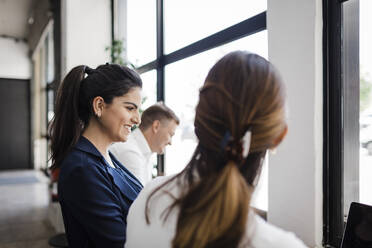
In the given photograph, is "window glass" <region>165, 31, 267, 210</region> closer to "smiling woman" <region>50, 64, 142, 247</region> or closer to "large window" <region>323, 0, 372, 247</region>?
"large window" <region>323, 0, 372, 247</region>

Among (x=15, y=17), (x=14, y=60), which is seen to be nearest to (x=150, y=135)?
(x=15, y=17)

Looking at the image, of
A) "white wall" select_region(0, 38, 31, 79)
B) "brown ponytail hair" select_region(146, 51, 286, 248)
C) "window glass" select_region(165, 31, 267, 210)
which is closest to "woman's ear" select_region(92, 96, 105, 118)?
"brown ponytail hair" select_region(146, 51, 286, 248)

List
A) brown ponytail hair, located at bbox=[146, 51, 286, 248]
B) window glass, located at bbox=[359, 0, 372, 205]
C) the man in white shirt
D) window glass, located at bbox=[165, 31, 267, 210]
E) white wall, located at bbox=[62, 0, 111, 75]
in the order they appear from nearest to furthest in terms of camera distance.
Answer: brown ponytail hair, located at bbox=[146, 51, 286, 248]
window glass, located at bbox=[359, 0, 372, 205]
the man in white shirt
window glass, located at bbox=[165, 31, 267, 210]
white wall, located at bbox=[62, 0, 111, 75]

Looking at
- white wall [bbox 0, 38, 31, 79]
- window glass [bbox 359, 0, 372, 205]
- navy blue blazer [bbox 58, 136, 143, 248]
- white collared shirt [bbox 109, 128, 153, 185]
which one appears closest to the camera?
navy blue blazer [bbox 58, 136, 143, 248]

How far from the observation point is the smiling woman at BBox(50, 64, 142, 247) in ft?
3.55

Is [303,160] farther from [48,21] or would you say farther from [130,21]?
[48,21]

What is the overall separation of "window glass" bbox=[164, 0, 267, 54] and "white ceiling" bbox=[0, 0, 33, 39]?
192 inches

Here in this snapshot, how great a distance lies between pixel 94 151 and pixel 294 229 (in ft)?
3.32

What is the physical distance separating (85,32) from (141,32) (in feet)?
2.96

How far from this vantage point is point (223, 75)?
25.7 inches

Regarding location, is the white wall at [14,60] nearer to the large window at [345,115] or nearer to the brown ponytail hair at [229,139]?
the large window at [345,115]

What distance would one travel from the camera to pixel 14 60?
9.43m

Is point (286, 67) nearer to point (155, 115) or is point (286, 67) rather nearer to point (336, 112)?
point (336, 112)

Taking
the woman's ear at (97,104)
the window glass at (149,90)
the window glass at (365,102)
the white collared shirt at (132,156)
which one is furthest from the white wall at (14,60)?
the window glass at (365,102)
